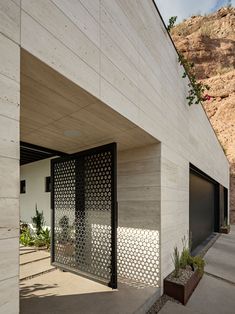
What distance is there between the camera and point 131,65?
2.76 meters

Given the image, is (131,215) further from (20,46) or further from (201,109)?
(201,109)

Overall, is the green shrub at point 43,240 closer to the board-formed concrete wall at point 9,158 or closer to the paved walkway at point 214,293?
the paved walkway at point 214,293

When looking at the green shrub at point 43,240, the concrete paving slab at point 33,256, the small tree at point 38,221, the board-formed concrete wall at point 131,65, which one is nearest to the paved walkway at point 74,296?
the board-formed concrete wall at point 131,65

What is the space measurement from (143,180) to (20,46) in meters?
2.73

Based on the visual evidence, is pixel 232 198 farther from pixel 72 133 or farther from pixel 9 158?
pixel 9 158

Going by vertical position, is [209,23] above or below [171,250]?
above

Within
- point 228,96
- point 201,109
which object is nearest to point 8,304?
point 201,109

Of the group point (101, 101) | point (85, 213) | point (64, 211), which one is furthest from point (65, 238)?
point (101, 101)

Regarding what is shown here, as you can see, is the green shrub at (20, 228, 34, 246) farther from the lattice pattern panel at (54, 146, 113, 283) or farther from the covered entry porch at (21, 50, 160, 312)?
the covered entry porch at (21, 50, 160, 312)

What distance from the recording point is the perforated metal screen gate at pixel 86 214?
11.3ft

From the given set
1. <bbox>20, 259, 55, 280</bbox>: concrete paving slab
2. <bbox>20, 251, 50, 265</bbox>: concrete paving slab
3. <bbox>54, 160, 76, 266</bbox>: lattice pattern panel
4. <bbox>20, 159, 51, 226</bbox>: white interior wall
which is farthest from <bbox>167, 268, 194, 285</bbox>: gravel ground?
<bbox>20, 159, 51, 226</bbox>: white interior wall

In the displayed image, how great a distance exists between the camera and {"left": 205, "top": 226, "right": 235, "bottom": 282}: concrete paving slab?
197 inches

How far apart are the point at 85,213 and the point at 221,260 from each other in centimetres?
413

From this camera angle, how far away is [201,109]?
6945 mm
